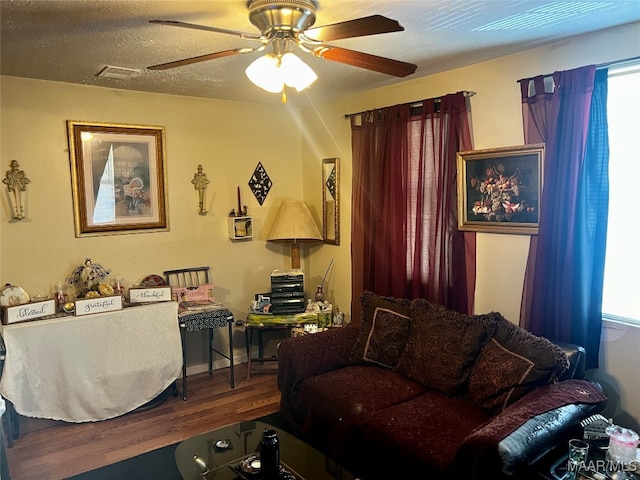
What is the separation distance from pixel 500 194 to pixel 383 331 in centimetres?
114

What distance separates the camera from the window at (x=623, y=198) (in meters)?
2.38

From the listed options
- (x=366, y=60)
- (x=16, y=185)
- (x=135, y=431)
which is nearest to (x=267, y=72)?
(x=366, y=60)

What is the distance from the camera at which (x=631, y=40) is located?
7.49 feet

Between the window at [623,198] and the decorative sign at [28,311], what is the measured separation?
3.48 metres

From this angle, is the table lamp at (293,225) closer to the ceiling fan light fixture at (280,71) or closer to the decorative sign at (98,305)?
the decorative sign at (98,305)

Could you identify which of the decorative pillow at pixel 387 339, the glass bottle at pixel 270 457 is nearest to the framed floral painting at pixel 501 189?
the decorative pillow at pixel 387 339

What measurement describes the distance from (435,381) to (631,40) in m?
2.03

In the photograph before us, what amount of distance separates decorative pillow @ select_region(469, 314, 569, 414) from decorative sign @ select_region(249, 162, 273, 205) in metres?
2.53

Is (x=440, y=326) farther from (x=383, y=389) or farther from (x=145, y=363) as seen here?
(x=145, y=363)

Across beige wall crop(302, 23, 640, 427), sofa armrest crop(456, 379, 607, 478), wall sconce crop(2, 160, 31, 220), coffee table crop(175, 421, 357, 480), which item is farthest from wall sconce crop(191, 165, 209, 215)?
sofa armrest crop(456, 379, 607, 478)

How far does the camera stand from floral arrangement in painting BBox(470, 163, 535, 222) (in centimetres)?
277

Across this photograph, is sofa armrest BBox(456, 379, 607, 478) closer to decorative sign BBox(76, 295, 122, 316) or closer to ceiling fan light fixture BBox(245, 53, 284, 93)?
ceiling fan light fixture BBox(245, 53, 284, 93)

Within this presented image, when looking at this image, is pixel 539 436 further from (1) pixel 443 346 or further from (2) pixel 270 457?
(2) pixel 270 457

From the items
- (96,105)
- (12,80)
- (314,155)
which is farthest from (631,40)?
(12,80)
